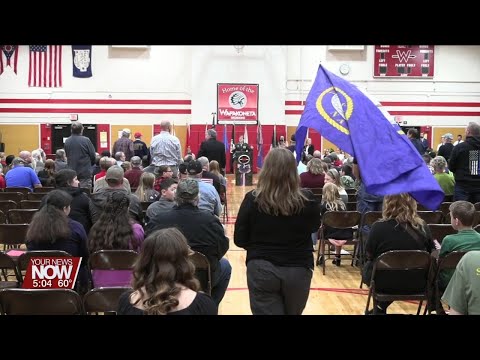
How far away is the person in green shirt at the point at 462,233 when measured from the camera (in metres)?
5.04

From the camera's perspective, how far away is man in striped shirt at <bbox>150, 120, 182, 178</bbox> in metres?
10.5

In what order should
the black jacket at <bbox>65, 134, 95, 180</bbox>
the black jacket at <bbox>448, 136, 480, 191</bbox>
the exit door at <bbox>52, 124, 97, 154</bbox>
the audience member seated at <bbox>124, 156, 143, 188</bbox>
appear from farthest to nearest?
the exit door at <bbox>52, 124, 97, 154</bbox>, the black jacket at <bbox>65, 134, 95, 180</bbox>, the audience member seated at <bbox>124, 156, 143, 188</bbox>, the black jacket at <bbox>448, 136, 480, 191</bbox>

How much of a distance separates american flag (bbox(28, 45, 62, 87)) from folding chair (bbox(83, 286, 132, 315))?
19.7 meters

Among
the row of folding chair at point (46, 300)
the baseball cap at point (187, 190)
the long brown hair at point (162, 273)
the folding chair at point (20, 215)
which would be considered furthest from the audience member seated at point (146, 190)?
the long brown hair at point (162, 273)

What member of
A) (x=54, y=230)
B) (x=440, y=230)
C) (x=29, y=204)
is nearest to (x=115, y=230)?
(x=54, y=230)

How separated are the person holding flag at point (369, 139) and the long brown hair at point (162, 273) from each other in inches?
85.7

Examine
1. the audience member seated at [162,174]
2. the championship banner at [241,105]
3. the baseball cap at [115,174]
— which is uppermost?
the championship banner at [241,105]

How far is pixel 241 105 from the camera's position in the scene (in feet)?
74.2

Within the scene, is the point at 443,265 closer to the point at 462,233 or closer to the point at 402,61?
the point at 462,233

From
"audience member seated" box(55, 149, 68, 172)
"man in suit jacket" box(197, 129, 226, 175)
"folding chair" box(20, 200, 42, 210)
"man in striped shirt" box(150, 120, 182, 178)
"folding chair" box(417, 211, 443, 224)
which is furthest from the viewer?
"man in suit jacket" box(197, 129, 226, 175)

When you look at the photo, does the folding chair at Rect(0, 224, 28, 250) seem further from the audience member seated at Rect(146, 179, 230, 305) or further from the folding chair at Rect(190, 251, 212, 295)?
the folding chair at Rect(190, 251, 212, 295)

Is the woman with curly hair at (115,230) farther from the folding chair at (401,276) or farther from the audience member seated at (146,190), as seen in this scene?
the audience member seated at (146,190)

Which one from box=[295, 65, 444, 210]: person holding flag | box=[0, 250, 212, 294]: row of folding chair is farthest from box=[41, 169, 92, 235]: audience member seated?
box=[295, 65, 444, 210]: person holding flag
